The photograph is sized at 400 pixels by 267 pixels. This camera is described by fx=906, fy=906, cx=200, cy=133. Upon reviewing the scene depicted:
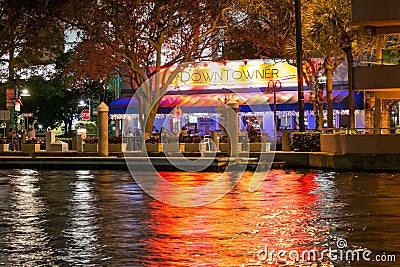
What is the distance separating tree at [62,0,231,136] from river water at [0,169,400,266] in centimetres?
2057

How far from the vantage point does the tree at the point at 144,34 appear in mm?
45656

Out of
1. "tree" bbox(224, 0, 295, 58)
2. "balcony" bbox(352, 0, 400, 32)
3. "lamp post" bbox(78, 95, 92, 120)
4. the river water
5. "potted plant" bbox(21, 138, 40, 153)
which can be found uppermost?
"tree" bbox(224, 0, 295, 58)

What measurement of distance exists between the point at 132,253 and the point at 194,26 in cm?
3509

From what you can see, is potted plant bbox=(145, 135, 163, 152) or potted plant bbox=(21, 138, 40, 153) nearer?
potted plant bbox=(145, 135, 163, 152)

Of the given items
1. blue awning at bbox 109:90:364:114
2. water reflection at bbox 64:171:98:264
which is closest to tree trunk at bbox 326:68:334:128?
blue awning at bbox 109:90:364:114

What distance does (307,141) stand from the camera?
37.8 metres

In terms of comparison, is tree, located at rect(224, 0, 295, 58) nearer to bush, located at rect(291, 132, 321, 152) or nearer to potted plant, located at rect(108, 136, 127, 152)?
potted plant, located at rect(108, 136, 127, 152)

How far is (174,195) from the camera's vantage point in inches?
902

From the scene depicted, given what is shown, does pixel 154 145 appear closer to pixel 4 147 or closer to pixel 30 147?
pixel 30 147

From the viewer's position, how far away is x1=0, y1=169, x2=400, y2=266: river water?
12617 millimetres

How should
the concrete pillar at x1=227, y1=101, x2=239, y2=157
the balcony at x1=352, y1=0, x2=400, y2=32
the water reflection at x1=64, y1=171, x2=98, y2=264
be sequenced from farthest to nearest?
the concrete pillar at x1=227, y1=101, x2=239, y2=157
the balcony at x1=352, y1=0, x2=400, y2=32
the water reflection at x1=64, y1=171, x2=98, y2=264

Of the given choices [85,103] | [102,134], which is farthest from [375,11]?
[85,103]

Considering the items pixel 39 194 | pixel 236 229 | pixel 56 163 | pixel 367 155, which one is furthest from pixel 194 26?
pixel 236 229

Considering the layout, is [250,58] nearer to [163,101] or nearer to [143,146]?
[163,101]
